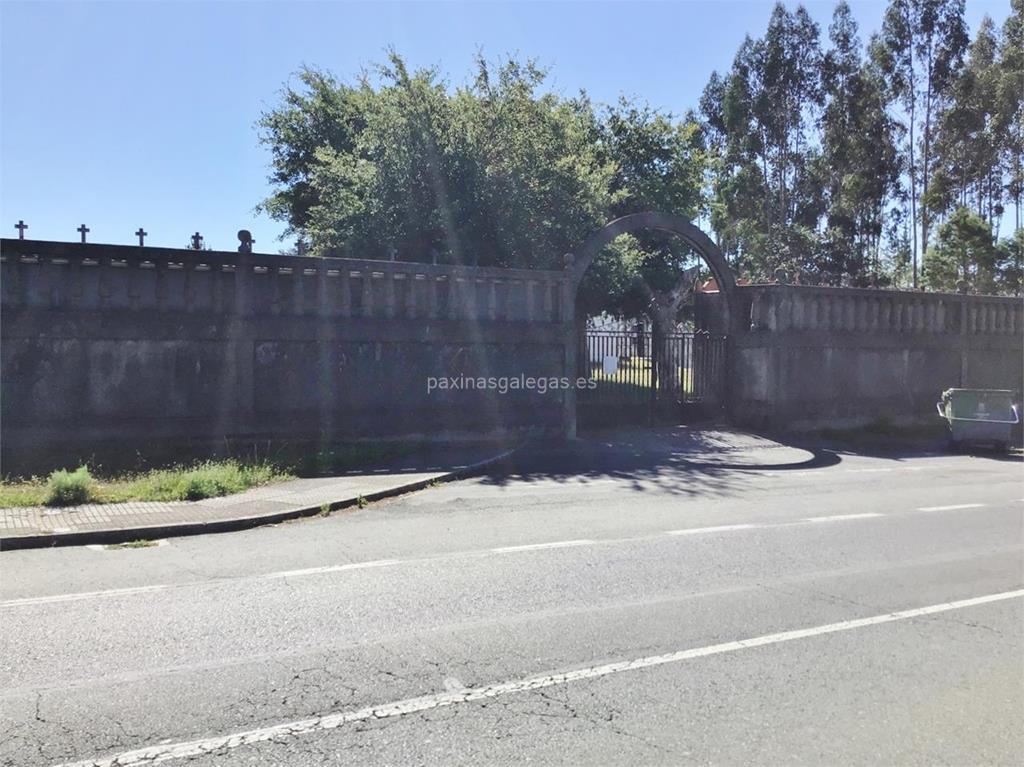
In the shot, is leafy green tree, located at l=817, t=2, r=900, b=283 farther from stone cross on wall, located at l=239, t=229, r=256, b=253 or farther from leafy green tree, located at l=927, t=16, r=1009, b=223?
stone cross on wall, located at l=239, t=229, r=256, b=253

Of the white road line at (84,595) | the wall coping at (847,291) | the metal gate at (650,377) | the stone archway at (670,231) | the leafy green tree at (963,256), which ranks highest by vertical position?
the leafy green tree at (963,256)

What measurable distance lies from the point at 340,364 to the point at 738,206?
36604mm

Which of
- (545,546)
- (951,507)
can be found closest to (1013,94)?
(951,507)

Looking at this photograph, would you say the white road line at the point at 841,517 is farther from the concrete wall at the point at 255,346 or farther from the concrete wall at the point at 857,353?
the concrete wall at the point at 857,353

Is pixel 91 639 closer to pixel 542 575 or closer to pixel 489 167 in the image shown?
pixel 542 575

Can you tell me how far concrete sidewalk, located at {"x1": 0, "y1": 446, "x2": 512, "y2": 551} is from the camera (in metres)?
8.20

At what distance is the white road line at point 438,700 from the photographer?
361 centimetres

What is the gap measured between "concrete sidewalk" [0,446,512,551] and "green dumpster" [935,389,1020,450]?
1289 centimetres

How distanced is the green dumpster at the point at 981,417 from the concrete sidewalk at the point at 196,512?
12.9 m

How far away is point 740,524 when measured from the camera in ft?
30.5

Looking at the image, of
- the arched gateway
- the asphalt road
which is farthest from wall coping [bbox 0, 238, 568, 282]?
the asphalt road

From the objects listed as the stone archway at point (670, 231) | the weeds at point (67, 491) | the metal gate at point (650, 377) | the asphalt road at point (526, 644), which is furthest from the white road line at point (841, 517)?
the weeds at point (67, 491)

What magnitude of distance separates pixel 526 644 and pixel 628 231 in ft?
50.5

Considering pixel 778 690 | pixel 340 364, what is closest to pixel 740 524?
pixel 778 690
